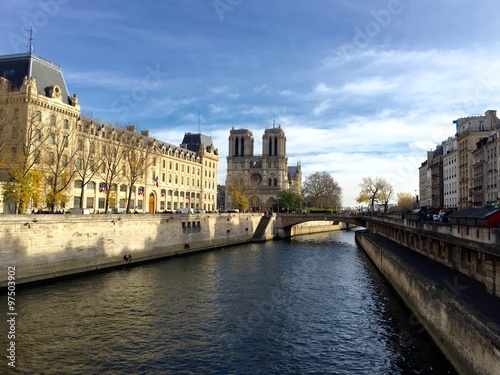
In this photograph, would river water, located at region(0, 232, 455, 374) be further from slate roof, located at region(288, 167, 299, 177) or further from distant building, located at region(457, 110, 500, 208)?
slate roof, located at region(288, 167, 299, 177)

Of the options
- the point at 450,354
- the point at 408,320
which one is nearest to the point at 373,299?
the point at 408,320

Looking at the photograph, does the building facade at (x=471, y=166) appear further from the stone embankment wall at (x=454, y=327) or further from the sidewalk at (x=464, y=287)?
the stone embankment wall at (x=454, y=327)

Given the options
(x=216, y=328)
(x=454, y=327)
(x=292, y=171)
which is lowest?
(x=216, y=328)

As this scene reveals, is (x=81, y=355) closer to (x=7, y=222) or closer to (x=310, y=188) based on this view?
(x=7, y=222)

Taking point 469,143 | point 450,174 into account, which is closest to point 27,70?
point 469,143

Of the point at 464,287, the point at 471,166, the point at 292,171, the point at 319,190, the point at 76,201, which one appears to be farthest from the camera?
the point at 292,171

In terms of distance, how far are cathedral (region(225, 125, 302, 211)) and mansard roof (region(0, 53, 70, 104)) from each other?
3848 inches

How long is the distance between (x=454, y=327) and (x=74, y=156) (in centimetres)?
4872

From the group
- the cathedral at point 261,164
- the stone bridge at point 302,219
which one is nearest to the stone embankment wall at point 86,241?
the stone bridge at point 302,219

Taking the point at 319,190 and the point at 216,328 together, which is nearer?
the point at 216,328

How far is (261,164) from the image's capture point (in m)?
155

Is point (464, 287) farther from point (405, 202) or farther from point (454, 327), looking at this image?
point (405, 202)

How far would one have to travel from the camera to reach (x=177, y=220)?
2126 inches

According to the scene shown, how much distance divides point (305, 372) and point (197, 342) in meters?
5.65
